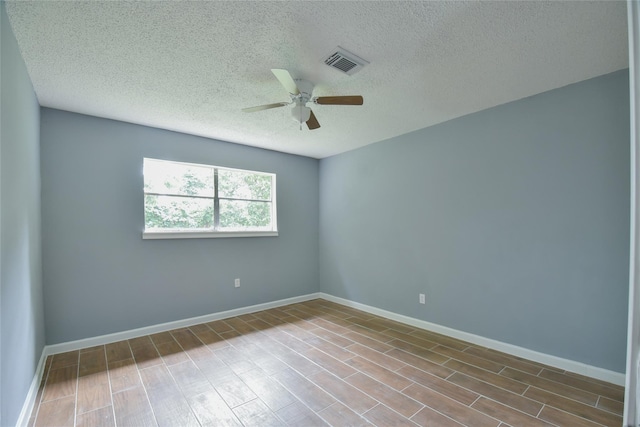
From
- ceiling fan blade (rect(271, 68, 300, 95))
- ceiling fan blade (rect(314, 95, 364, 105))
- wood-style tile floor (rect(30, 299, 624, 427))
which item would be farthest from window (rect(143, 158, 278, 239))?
ceiling fan blade (rect(314, 95, 364, 105))

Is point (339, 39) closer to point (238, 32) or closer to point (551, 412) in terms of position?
point (238, 32)

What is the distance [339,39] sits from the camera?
5.99ft

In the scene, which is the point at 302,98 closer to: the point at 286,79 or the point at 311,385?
the point at 286,79

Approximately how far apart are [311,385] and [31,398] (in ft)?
6.37

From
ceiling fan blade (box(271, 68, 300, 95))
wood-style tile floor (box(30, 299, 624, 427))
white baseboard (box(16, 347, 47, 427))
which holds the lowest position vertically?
wood-style tile floor (box(30, 299, 624, 427))

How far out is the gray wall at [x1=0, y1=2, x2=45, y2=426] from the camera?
1.53 m

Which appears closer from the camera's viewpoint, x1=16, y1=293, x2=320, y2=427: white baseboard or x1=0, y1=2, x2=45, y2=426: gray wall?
x1=0, y1=2, x2=45, y2=426: gray wall

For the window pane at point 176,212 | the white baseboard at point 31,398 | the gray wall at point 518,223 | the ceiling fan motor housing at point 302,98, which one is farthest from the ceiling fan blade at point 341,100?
the white baseboard at point 31,398

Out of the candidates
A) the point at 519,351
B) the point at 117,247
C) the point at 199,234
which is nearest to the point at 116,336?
the point at 117,247

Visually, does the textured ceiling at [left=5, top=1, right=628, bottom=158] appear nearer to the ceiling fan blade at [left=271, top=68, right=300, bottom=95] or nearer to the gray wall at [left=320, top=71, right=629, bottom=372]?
the ceiling fan blade at [left=271, top=68, right=300, bottom=95]

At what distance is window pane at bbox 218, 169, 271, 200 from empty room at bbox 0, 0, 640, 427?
37mm

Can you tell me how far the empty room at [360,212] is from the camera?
1729 millimetres

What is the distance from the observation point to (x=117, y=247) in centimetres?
314

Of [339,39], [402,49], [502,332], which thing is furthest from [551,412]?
[339,39]
